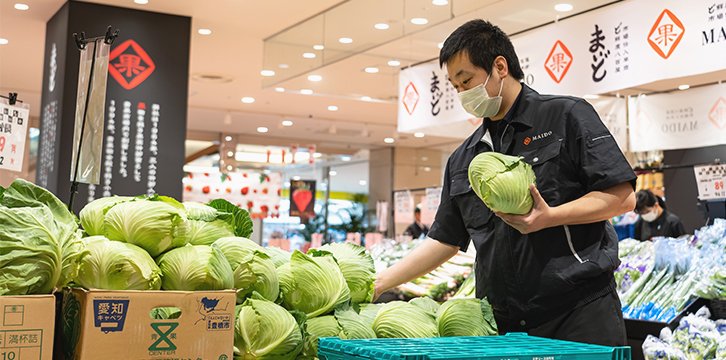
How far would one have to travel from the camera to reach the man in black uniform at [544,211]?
A: 215 cm

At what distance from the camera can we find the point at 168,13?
25.6 ft

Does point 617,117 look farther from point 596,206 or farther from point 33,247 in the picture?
point 33,247

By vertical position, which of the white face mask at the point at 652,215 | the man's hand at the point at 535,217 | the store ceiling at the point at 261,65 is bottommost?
the man's hand at the point at 535,217

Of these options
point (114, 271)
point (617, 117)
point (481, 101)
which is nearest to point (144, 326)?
point (114, 271)

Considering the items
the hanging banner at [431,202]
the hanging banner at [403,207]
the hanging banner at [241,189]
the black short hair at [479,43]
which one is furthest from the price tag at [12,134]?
the hanging banner at [241,189]

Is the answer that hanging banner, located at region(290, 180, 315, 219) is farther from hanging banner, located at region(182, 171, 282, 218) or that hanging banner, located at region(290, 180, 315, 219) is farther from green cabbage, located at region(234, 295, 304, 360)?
green cabbage, located at region(234, 295, 304, 360)

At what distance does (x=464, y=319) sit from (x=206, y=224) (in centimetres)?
67

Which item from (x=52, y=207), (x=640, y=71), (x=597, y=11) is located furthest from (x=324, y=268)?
(x=597, y=11)

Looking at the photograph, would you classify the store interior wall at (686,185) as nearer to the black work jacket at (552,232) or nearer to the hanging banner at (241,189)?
the hanging banner at (241,189)

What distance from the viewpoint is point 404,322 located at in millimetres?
1919

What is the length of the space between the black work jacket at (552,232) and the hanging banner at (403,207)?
721 cm

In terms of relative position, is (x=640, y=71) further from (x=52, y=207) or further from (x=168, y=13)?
(x=168, y=13)

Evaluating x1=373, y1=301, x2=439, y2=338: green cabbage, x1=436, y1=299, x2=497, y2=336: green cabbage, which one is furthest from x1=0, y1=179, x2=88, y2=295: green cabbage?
x1=436, y1=299, x2=497, y2=336: green cabbage

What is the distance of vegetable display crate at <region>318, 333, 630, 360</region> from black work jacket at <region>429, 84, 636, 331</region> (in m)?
0.55
